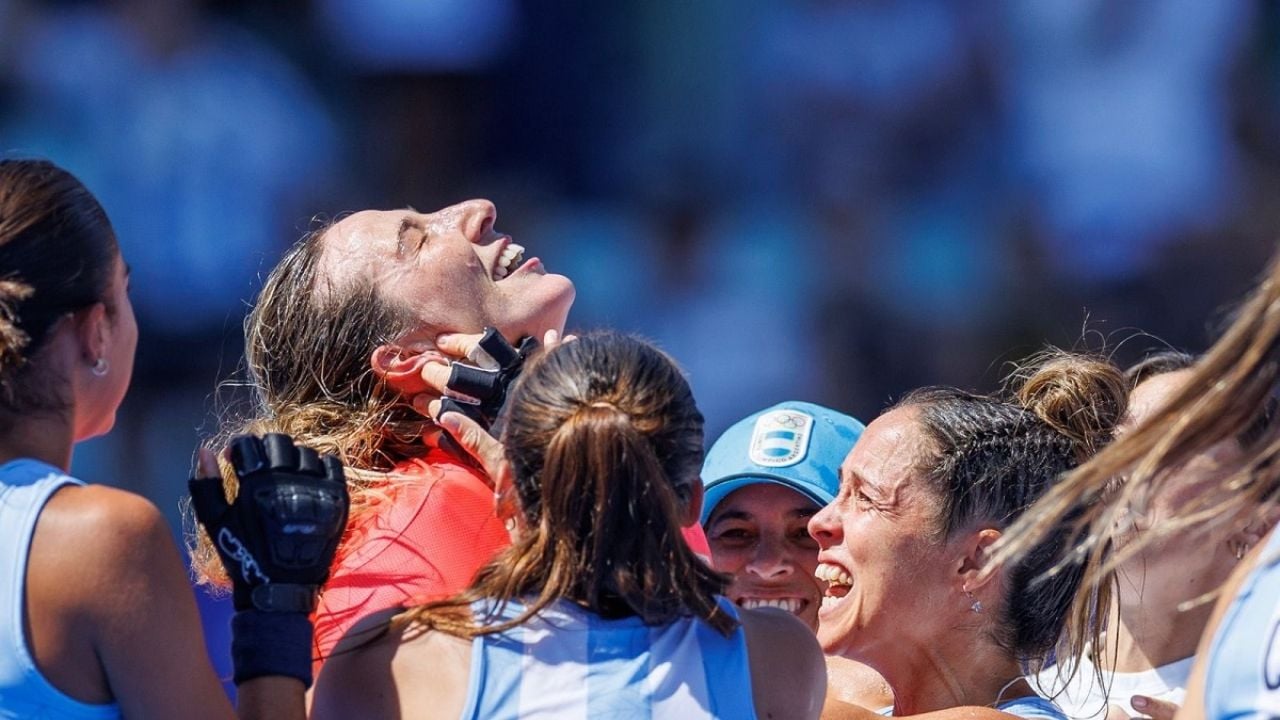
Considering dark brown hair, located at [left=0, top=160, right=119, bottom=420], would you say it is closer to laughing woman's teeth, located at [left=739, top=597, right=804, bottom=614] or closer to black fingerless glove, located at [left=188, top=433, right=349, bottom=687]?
black fingerless glove, located at [left=188, top=433, right=349, bottom=687]

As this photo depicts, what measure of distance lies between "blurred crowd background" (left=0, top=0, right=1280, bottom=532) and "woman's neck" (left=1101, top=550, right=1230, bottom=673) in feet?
9.76

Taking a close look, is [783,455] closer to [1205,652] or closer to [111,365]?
[111,365]

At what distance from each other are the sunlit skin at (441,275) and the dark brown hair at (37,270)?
0.99 metres

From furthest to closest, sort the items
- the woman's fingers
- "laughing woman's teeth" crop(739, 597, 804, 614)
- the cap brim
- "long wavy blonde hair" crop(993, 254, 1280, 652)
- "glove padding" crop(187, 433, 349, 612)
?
"laughing woman's teeth" crop(739, 597, 804, 614)
the cap brim
the woman's fingers
"glove padding" crop(187, 433, 349, 612)
"long wavy blonde hair" crop(993, 254, 1280, 652)

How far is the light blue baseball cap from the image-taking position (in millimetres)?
3293

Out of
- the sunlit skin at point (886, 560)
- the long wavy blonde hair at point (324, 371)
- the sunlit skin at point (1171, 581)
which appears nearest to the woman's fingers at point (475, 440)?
the long wavy blonde hair at point (324, 371)

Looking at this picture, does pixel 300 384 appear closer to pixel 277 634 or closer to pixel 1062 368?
pixel 277 634

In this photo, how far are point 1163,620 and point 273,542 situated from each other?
6.37 ft

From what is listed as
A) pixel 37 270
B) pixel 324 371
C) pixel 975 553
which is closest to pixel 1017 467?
pixel 975 553

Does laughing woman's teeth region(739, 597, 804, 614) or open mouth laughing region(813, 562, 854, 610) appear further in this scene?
laughing woman's teeth region(739, 597, 804, 614)

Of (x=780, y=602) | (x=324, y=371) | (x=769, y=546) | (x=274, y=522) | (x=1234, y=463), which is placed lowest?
(x=780, y=602)

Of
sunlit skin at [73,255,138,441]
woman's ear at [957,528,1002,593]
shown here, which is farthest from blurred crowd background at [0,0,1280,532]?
sunlit skin at [73,255,138,441]

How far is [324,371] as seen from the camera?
9.75ft

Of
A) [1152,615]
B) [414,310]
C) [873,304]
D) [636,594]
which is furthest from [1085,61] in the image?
[636,594]
